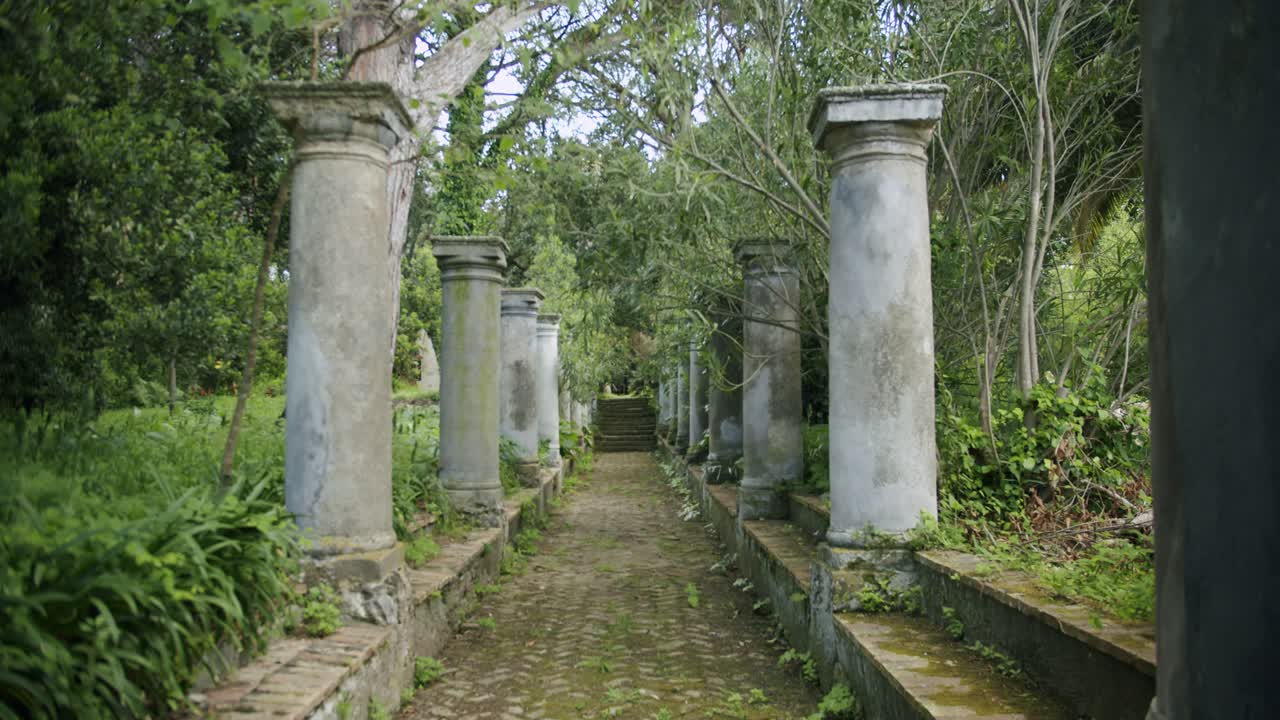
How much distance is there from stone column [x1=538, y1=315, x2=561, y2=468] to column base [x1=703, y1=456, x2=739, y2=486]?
15.8 ft

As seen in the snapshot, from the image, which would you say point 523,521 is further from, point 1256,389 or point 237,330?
point 1256,389

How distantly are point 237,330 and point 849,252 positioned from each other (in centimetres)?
570

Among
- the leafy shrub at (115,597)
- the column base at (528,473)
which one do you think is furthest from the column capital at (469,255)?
the leafy shrub at (115,597)

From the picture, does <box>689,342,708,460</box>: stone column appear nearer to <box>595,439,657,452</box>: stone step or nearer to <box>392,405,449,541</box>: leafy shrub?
<box>392,405,449,541</box>: leafy shrub

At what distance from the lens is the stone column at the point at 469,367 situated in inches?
312

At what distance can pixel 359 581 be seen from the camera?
14.3 feet

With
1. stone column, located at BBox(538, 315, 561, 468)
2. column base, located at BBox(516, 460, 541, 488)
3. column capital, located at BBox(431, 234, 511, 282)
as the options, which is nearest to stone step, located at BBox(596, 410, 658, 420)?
stone column, located at BBox(538, 315, 561, 468)

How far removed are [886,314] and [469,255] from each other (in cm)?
436

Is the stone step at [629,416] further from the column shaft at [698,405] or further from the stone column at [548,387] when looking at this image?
the column shaft at [698,405]

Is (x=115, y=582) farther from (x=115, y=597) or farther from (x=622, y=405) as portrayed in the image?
(x=622, y=405)

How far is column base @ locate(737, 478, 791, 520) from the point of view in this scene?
7.93m

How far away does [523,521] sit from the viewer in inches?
386

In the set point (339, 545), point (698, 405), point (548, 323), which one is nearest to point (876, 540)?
point (339, 545)

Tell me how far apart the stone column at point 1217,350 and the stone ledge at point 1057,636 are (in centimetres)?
105
